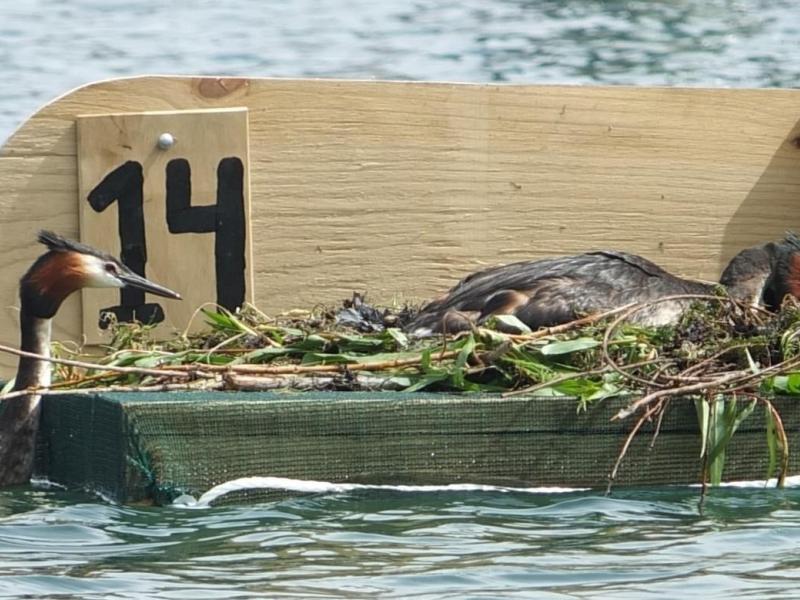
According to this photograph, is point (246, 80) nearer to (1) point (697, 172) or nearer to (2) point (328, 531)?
(1) point (697, 172)

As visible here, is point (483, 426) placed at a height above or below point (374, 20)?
below

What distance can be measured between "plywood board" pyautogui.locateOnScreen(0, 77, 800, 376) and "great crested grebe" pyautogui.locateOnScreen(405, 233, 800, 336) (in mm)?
452

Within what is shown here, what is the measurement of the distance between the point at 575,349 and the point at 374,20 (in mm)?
11344

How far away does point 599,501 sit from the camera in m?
6.04

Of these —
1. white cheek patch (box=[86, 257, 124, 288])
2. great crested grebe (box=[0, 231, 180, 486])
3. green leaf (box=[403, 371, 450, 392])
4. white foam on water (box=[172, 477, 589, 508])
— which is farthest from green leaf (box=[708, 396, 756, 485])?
white cheek patch (box=[86, 257, 124, 288])

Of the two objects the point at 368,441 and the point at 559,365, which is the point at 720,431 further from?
the point at 368,441

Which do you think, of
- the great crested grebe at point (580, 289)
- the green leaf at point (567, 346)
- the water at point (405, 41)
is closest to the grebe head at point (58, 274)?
the great crested grebe at point (580, 289)

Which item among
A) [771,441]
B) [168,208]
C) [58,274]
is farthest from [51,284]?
[771,441]

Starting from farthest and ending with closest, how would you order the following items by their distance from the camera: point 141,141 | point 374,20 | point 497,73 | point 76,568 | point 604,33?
point 374,20 < point 604,33 < point 497,73 < point 141,141 < point 76,568

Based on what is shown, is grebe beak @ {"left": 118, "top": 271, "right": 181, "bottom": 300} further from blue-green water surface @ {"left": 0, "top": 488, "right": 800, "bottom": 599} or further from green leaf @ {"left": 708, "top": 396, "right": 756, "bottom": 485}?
green leaf @ {"left": 708, "top": 396, "right": 756, "bottom": 485}

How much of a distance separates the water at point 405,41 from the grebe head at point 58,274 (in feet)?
25.7

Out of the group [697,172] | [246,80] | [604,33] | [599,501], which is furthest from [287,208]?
[604,33]

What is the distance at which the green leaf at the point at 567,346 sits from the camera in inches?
246

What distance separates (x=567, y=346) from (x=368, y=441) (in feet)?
2.50
